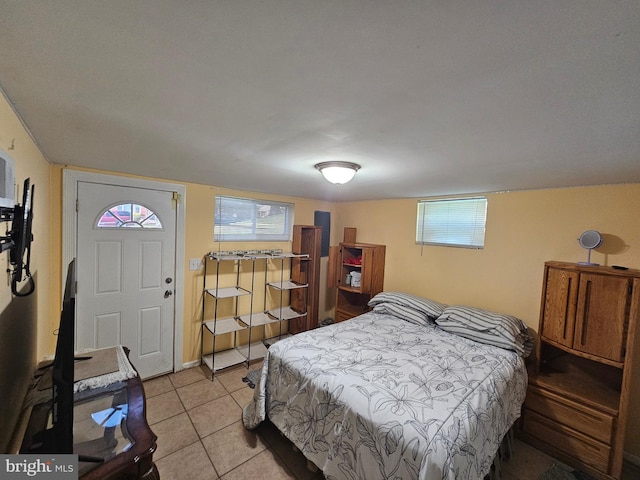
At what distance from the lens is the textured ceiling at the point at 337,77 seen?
1.91 feet

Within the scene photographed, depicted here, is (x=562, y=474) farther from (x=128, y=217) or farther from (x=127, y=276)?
(x=128, y=217)

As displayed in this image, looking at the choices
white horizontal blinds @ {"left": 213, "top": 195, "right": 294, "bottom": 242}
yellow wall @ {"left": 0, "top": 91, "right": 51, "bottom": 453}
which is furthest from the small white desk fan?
yellow wall @ {"left": 0, "top": 91, "right": 51, "bottom": 453}

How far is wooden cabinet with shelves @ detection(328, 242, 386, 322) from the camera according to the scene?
136 inches

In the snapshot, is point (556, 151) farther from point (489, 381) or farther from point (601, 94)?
point (489, 381)

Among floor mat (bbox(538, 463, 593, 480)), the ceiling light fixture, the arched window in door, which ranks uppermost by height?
the ceiling light fixture

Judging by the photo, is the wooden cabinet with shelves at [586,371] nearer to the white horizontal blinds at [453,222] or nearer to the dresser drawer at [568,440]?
the dresser drawer at [568,440]

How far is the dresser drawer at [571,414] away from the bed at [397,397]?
163mm

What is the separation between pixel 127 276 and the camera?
2.60 m

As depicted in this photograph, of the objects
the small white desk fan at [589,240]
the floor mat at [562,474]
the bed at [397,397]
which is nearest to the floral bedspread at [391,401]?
the bed at [397,397]

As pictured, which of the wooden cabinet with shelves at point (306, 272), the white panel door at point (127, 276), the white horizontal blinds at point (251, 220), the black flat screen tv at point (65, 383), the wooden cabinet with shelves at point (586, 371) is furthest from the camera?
the wooden cabinet with shelves at point (306, 272)

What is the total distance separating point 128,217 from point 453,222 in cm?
349

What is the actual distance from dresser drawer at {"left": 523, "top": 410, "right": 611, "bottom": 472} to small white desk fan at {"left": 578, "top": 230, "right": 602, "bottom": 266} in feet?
4.21

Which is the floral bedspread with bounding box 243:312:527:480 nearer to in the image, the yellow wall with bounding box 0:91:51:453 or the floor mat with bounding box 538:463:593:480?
the floor mat with bounding box 538:463:593:480

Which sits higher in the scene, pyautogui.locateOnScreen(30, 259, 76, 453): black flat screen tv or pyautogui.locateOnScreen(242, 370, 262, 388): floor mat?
pyautogui.locateOnScreen(30, 259, 76, 453): black flat screen tv
